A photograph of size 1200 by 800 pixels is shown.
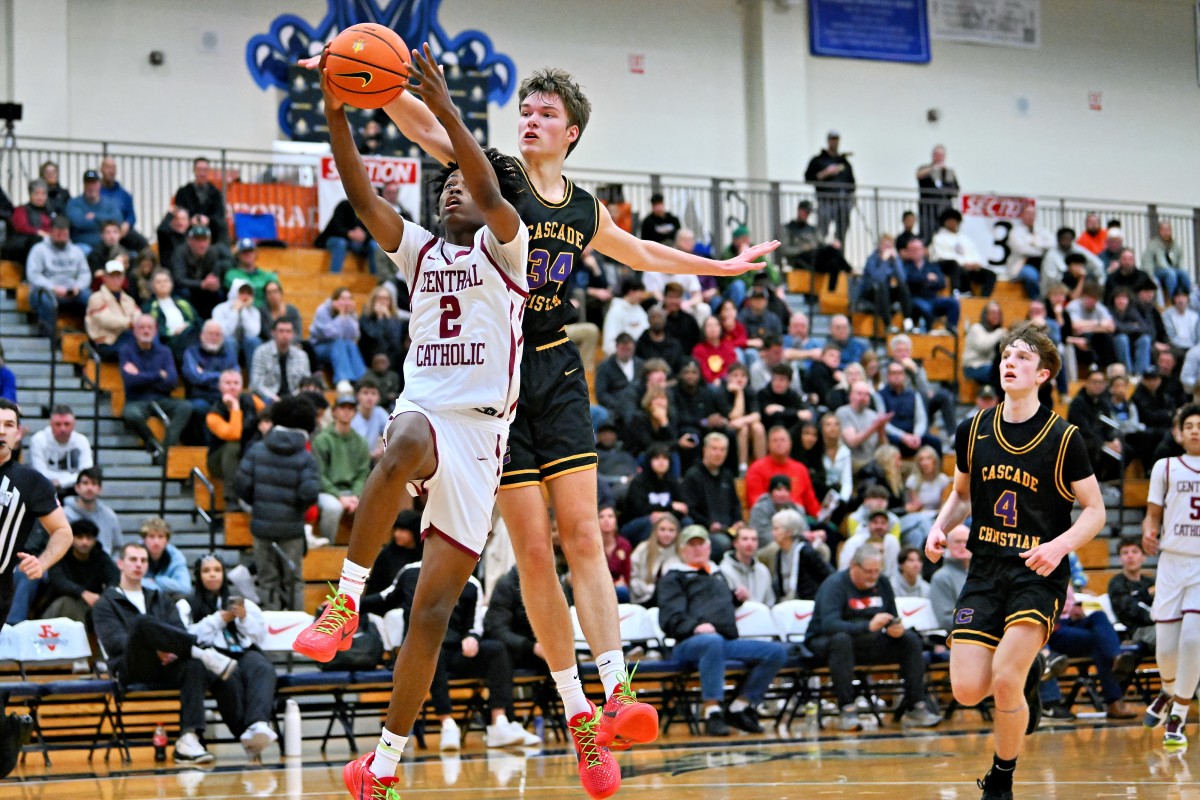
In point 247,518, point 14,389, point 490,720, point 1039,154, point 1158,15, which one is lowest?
point 490,720

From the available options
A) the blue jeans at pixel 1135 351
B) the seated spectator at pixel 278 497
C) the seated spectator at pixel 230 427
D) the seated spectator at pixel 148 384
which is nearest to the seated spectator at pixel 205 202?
the seated spectator at pixel 148 384

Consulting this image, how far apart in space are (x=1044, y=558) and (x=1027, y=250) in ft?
54.1

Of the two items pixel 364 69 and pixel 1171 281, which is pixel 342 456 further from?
pixel 1171 281

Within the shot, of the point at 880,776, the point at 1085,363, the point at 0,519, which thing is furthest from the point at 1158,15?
the point at 0,519

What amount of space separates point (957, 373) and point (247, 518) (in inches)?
386

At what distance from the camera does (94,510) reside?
43.5 feet

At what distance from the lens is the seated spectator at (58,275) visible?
16312 mm

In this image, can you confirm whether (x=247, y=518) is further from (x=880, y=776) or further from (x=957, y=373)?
(x=957, y=373)

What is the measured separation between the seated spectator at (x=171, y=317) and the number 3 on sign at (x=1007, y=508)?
9.91 m

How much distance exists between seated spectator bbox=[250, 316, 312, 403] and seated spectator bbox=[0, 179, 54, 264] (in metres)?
3.25

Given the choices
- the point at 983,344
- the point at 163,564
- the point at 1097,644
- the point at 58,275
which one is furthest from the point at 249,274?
the point at 1097,644

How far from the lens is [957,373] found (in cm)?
2059

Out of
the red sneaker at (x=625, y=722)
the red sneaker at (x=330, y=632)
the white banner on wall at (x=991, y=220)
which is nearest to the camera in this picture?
the red sneaker at (x=330, y=632)

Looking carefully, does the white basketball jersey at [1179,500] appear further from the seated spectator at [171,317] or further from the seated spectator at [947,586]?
the seated spectator at [171,317]
